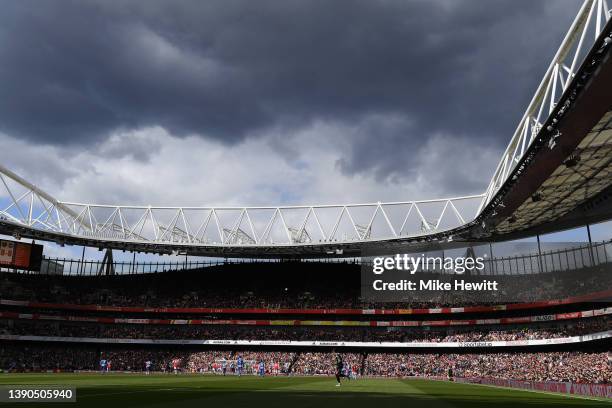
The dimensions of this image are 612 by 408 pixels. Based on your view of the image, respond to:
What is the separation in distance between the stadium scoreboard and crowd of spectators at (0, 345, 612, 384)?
10.8 m

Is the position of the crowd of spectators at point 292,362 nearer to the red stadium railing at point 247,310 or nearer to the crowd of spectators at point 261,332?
the crowd of spectators at point 261,332

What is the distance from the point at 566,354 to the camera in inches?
2089

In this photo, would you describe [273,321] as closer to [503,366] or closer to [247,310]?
[247,310]

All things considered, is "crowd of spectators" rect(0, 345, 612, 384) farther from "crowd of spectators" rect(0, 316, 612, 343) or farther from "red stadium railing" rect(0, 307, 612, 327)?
"red stadium railing" rect(0, 307, 612, 327)

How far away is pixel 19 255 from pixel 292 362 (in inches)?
1526

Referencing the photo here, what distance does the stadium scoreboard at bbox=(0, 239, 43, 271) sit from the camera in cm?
6738

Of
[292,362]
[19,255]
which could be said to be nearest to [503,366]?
[292,362]

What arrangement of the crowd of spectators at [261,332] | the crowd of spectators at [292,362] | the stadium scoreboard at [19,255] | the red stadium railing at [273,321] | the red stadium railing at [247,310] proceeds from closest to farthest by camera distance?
the crowd of spectators at [292,362] < the crowd of spectators at [261,332] < the red stadium railing at [273,321] < the red stadium railing at [247,310] < the stadium scoreboard at [19,255]

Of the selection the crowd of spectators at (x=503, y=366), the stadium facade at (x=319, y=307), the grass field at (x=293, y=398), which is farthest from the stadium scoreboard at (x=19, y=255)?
the crowd of spectators at (x=503, y=366)

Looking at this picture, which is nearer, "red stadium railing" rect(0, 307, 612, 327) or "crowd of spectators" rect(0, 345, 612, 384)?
"crowd of spectators" rect(0, 345, 612, 384)

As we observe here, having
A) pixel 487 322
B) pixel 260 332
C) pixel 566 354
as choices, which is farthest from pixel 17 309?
pixel 566 354

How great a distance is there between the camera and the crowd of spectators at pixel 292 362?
54.7 m

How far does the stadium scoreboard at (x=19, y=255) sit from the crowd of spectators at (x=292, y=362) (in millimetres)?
10755

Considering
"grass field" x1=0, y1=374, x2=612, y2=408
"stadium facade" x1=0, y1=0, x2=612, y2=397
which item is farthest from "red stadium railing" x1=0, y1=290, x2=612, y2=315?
"grass field" x1=0, y1=374, x2=612, y2=408
